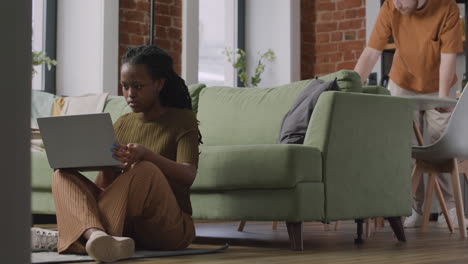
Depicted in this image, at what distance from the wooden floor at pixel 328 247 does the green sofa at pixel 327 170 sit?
14 cm

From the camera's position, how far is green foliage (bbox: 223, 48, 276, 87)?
666 cm

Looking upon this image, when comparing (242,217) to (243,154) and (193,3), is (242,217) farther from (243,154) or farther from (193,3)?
(193,3)

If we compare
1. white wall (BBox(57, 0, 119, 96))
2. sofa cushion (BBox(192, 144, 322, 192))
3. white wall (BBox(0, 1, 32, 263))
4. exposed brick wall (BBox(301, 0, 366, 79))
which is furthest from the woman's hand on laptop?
exposed brick wall (BBox(301, 0, 366, 79))

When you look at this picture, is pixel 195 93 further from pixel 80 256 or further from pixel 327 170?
pixel 80 256

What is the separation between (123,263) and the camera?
7.16 ft

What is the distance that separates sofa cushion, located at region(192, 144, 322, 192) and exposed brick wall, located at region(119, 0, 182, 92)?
2923 mm

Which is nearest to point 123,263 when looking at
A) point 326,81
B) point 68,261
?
point 68,261

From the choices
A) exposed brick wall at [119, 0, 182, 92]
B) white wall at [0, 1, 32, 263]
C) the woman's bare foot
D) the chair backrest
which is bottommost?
the woman's bare foot

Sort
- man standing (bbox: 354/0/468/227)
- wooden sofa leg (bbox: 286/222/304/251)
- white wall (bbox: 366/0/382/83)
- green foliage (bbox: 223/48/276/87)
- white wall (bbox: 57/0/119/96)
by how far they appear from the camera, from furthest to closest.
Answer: green foliage (bbox: 223/48/276/87) < white wall (bbox: 366/0/382/83) < white wall (bbox: 57/0/119/96) < man standing (bbox: 354/0/468/227) < wooden sofa leg (bbox: 286/222/304/251)

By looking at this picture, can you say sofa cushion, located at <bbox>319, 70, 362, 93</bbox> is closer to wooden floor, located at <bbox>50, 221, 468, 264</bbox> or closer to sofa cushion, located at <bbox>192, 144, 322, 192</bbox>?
sofa cushion, located at <bbox>192, 144, 322, 192</bbox>

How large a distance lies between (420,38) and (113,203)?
114 inches

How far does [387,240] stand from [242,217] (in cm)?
88

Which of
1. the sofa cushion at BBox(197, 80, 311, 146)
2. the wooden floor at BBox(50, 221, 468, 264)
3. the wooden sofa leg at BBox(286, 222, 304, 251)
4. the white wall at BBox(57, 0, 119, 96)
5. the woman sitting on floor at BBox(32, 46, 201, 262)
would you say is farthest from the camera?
the white wall at BBox(57, 0, 119, 96)

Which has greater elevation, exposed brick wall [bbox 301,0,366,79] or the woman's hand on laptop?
exposed brick wall [bbox 301,0,366,79]
